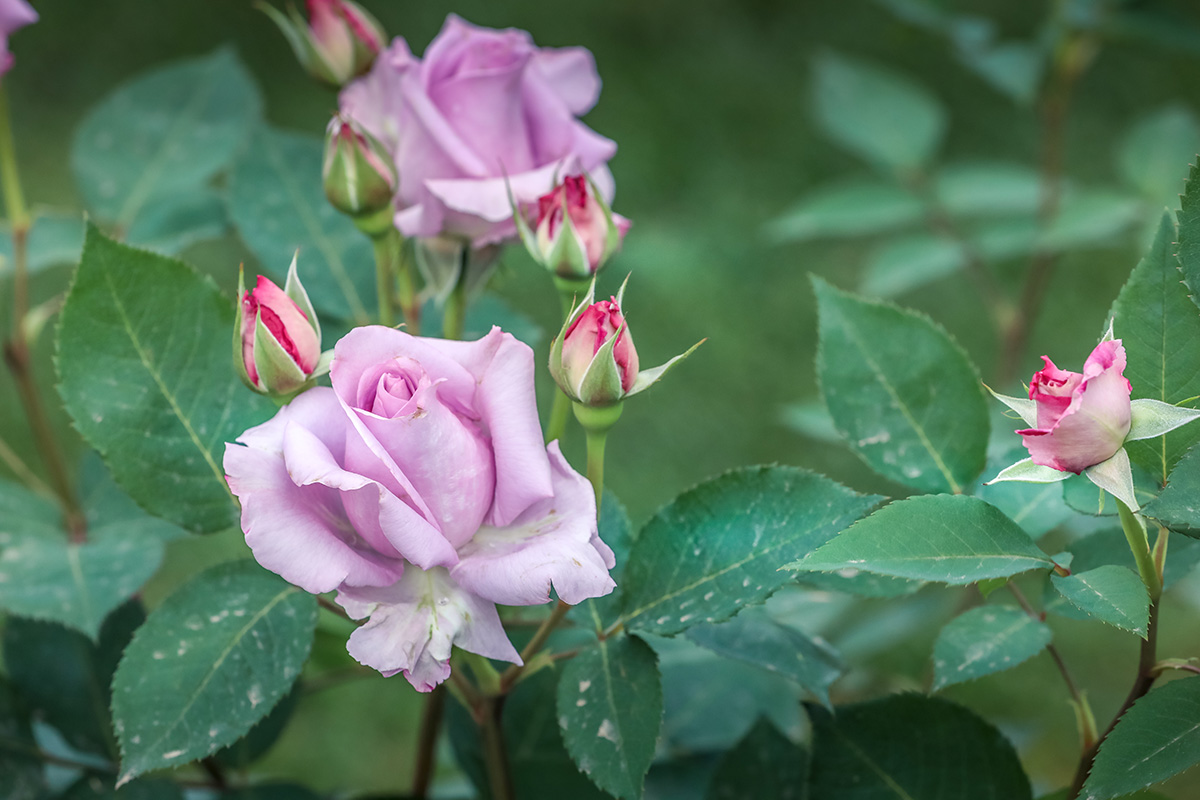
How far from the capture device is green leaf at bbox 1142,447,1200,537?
32 cm

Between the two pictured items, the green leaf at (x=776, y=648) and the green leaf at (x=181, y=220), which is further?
the green leaf at (x=181, y=220)

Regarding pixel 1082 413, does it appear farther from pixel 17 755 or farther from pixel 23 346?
pixel 23 346

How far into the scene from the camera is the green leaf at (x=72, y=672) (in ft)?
1.73

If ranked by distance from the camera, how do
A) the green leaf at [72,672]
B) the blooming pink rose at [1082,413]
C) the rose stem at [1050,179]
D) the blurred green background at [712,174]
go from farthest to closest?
the blurred green background at [712,174], the rose stem at [1050,179], the green leaf at [72,672], the blooming pink rose at [1082,413]

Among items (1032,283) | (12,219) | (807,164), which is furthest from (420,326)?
(807,164)

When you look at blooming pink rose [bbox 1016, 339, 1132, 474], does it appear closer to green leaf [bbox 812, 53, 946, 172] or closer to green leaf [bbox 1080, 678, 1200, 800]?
green leaf [bbox 1080, 678, 1200, 800]

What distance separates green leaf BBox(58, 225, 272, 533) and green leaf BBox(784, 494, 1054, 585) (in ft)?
0.79

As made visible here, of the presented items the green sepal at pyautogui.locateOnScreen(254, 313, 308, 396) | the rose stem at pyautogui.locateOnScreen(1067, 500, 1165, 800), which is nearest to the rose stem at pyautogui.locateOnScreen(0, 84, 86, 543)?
the green sepal at pyautogui.locateOnScreen(254, 313, 308, 396)

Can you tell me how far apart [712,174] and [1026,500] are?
5.67ft

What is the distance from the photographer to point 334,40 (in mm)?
523

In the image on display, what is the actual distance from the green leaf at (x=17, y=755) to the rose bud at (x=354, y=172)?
0.30 m

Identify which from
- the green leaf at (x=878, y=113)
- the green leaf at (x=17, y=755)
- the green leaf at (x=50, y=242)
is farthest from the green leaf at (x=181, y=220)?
the green leaf at (x=878, y=113)

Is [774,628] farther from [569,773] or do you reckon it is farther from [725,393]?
[725,393]

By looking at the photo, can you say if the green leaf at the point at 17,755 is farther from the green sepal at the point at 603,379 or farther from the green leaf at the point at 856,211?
the green leaf at the point at 856,211
